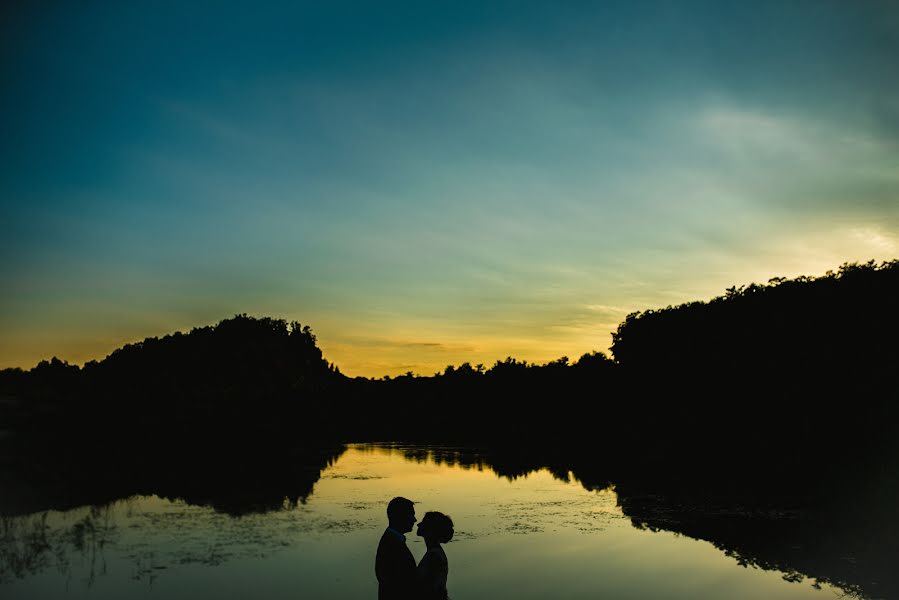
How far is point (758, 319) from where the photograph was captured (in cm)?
5141

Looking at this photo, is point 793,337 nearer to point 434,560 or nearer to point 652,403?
point 652,403

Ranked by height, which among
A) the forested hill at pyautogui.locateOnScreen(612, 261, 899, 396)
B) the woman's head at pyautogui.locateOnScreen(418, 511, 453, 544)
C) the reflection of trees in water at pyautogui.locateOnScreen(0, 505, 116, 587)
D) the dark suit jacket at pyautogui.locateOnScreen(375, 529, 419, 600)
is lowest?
the reflection of trees in water at pyautogui.locateOnScreen(0, 505, 116, 587)

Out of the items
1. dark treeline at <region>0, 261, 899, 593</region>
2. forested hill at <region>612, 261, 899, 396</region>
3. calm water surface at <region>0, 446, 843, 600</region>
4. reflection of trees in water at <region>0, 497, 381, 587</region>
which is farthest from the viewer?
forested hill at <region>612, 261, 899, 396</region>

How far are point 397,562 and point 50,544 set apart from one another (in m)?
20.1

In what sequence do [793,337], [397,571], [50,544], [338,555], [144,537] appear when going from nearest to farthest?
1. [397,571]
2. [338,555]
3. [50,544]
4. [144,537]
5. [793,337]

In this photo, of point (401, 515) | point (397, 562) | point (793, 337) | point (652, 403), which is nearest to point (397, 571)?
point (397, 562)

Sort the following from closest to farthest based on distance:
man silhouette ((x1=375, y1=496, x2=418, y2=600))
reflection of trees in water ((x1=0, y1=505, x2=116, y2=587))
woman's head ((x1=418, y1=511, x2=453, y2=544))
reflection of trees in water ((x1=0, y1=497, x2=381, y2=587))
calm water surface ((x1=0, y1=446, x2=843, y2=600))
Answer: man silhouette ((x1=375, y1=496, x2=418, y2=600))
woman's head ((x1=418, y1=511, x2=453, y2=544))
calm water surface ((x1=0, y1=446, x2=843, y2=600))
reflection of trees in water ((x1=0, y1=505, x2=116, y2=587))
reflection of trees in water ((x1=0, y1=497, x2=381, y2=587))

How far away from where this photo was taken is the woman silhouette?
7039 millimetres

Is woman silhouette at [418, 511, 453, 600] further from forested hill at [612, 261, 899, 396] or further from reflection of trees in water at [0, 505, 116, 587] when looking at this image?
forested hill at [612, 261, 899, 396]

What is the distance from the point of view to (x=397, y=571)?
6.97m

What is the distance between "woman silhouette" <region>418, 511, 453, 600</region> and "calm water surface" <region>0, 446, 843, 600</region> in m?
10.8

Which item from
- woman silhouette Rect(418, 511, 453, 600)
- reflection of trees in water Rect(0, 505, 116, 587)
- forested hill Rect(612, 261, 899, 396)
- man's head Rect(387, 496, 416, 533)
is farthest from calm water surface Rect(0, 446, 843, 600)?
forested hill Rect(612, 261, 899, 396)

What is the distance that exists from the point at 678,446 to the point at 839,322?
738 inches

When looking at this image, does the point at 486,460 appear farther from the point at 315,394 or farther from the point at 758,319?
the point at 315,394
